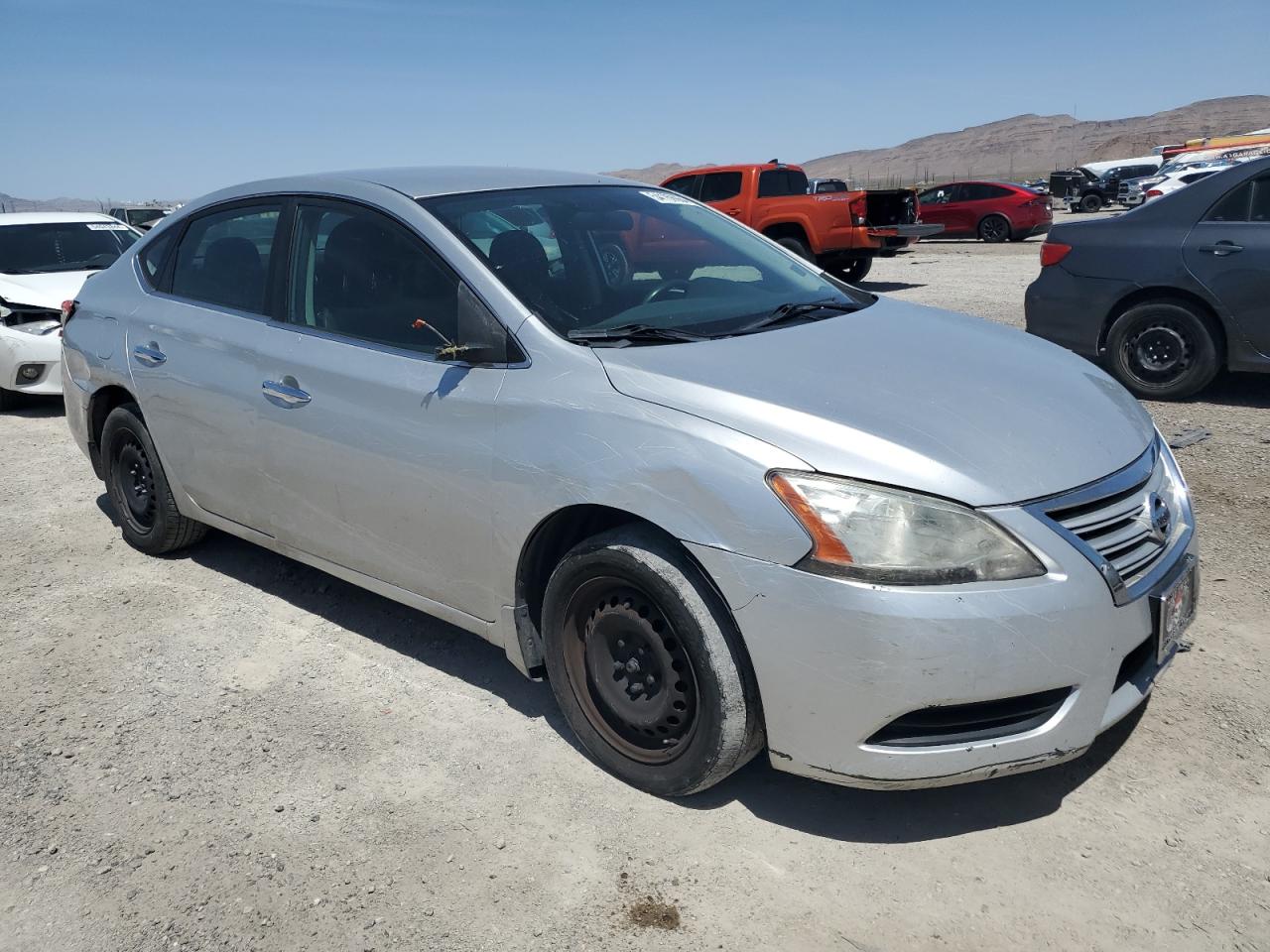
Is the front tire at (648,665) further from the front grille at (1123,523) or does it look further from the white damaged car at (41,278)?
the white damaged car at (41,278)

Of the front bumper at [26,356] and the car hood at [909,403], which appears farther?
the front bumper at [26,356]

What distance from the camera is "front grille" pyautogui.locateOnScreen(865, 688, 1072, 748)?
2.60 meters

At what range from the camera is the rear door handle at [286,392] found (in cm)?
376

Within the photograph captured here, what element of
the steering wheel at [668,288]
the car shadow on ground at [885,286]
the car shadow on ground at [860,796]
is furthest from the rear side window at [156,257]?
the car shadow on ground at [885,286]

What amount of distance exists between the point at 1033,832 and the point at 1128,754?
Result: 1.72 feet

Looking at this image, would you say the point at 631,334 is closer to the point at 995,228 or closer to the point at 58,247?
the point at 58,247

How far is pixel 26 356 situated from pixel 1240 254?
869 centimetres

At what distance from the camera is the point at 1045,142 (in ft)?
564

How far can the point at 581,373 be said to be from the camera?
10.0 ft

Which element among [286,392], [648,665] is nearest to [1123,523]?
[648,665]

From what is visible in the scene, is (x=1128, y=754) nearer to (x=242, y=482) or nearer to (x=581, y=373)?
(x=581, y=373)

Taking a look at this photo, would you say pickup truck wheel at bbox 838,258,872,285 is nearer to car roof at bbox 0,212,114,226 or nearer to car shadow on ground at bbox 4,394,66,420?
car roof at bbox 0,212,114,226

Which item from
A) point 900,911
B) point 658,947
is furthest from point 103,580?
point 900,911

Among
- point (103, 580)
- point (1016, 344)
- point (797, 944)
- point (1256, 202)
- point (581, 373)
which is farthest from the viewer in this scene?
point (1256, 202)
